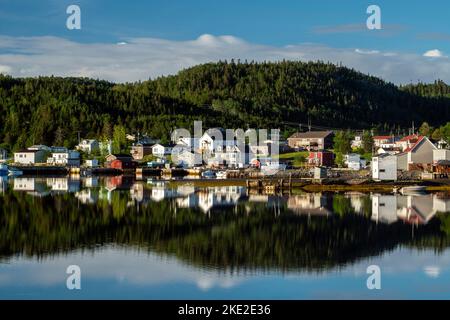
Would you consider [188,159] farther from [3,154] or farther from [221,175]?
[3,154]

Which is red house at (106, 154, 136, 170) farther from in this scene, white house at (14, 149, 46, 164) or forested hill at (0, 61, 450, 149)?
forested hill at (0, 61, 450, 149)

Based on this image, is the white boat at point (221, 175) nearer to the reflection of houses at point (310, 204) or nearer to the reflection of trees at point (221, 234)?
the reflection of houses at point (310, 204)

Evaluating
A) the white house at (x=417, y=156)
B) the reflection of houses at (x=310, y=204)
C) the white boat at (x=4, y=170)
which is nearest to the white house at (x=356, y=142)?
the white house at (x=417, y=156)

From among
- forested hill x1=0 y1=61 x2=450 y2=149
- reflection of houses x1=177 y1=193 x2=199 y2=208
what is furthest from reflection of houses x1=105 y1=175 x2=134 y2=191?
forested hill x1=0 y1=61 x2=450 y2=149

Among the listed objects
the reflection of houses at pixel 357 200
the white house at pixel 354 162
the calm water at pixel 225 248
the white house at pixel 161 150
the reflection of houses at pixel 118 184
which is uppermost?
the white house at pixel 161 150

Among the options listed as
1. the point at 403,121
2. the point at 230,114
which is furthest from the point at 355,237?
the point at 403,121
